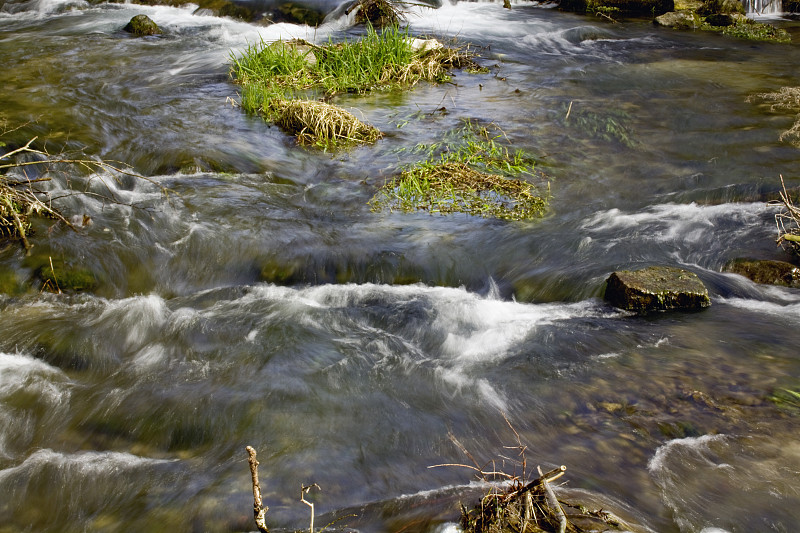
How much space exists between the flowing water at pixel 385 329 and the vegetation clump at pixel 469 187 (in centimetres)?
23

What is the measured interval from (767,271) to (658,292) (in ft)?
4.24

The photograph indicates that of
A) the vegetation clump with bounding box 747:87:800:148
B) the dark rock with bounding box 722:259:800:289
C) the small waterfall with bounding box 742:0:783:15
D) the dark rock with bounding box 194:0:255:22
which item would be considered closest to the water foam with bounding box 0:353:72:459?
the dark rock with bounding box 722:259:800:289

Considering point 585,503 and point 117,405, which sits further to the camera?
point 117,405

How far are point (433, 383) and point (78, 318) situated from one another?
308cm

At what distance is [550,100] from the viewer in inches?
426

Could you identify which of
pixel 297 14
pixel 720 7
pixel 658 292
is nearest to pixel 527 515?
pixel 658 292

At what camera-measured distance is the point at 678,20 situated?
16109 mm

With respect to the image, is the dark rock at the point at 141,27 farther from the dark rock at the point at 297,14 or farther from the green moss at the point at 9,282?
the green moss at the point at 9,282

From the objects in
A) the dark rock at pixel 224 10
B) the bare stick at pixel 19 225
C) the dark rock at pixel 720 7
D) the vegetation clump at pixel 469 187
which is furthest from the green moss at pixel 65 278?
the dark rock at pixel 720 7

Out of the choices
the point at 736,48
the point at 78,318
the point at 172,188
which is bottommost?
the point at 78,318

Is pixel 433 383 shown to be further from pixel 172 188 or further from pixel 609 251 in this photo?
pixel 172 188

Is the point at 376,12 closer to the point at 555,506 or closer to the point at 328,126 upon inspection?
the point at 328,126

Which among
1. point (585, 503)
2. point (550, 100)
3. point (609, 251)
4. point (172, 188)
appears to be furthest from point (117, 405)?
point (550, 100)

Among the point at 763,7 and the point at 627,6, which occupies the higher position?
the point at 627,6
